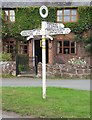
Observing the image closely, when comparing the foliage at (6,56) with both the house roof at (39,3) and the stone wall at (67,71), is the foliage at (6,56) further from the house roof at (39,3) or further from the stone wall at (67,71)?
the stone wall at (67,71)

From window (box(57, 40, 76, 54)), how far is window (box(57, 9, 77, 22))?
1887 millimetres

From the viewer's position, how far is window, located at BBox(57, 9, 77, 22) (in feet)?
97.2

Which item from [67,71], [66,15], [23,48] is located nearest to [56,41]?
[66,15]

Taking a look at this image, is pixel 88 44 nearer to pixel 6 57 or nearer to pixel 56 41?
pixel 56 41

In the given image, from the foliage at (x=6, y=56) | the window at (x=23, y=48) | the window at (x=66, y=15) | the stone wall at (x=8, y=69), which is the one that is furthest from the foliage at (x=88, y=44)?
the foliage at (x=6, y=56)

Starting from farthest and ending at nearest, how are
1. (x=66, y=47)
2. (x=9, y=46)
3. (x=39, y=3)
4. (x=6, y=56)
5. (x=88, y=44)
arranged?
(x=39, y=3)
(x=9, y=46)
(x=66, y=47)
(x=6, y=56)
(x=88, y=44)

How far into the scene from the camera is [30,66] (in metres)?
24.5

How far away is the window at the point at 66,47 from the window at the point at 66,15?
1.89 metres

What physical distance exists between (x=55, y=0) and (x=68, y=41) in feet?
13.1

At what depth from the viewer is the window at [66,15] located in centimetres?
2962

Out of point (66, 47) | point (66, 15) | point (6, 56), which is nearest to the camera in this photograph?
point (6, 56)

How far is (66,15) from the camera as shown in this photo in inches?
1172

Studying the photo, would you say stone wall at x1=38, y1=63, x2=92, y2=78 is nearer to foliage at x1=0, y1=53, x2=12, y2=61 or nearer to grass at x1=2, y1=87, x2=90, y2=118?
foliage at x1=0, y1=53, x2=12, y2=61

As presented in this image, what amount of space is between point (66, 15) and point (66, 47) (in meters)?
2.73
